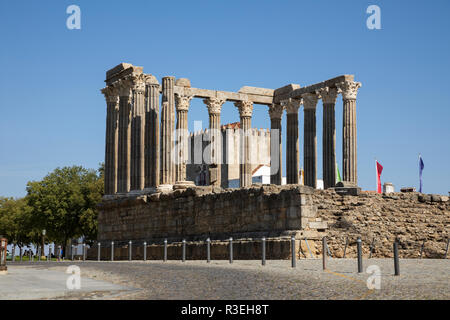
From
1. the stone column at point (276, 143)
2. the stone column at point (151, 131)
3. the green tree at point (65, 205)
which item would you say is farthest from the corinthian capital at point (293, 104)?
the green tree at point (65, 205)

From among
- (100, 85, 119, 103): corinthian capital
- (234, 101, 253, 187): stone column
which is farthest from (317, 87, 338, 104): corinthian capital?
(100, 85, 119, 103): corinthian capital

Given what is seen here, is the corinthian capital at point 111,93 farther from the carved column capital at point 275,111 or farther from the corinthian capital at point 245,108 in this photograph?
the carved column capital at point 275,111

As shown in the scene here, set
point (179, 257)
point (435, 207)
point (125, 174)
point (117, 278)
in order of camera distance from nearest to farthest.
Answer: point (117, 278), point (435, 207), point (179, 257), point (125, 174)

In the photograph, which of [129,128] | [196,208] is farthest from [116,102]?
[196,208]

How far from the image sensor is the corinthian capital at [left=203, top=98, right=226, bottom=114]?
50.8 metres

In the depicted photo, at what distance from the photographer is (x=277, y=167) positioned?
179ft

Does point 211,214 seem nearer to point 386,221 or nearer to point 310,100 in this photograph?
point 386,221

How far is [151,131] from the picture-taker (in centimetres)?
4609

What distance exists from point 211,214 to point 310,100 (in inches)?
658

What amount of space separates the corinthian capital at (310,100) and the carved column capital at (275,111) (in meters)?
3.93

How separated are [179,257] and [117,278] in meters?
18.0

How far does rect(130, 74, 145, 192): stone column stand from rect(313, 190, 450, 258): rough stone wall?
19.1 m

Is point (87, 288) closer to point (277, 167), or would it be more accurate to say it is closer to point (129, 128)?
point (129, 128)

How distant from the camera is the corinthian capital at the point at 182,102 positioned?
48.7m
